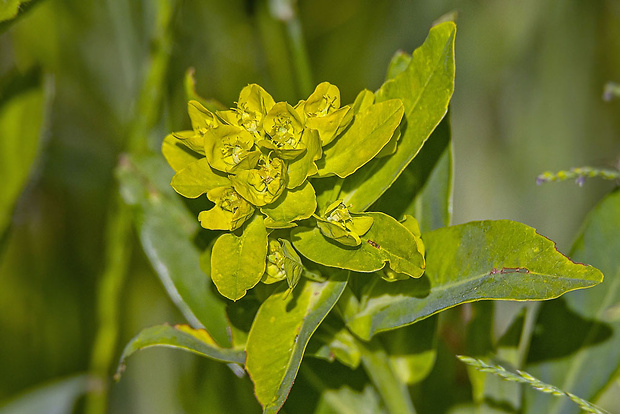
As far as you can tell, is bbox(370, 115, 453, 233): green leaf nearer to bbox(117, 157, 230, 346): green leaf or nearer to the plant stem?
bbox(117, 157, 230, 346): green leaf

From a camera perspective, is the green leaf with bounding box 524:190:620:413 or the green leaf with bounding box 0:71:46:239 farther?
the green leaf with bounding box 0:71:46:239

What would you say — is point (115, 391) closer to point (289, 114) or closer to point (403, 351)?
point (403, 351)

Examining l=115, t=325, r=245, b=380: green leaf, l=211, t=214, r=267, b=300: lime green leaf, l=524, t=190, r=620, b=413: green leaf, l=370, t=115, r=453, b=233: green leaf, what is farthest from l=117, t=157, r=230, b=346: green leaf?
l=524, t=190, r=620, b=413: green leaf

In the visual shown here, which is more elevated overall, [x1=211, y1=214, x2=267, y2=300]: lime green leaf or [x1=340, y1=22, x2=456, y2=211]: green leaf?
[x1=340, y1=22, x2=456, y2=211]: green leaf

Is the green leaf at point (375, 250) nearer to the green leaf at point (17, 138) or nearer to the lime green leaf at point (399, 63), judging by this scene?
the lime green leaf at point (399, 63)

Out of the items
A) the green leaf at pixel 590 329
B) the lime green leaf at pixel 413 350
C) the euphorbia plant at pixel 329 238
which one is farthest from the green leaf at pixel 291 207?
the green leaf at pixel 590 329

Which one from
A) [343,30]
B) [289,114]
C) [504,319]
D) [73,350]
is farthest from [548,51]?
[73,350]

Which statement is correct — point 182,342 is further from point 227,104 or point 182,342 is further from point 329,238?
point 227,104

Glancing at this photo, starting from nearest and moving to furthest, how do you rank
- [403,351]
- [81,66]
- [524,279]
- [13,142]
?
[524,279], [403,351], [13,142], [81,66]
